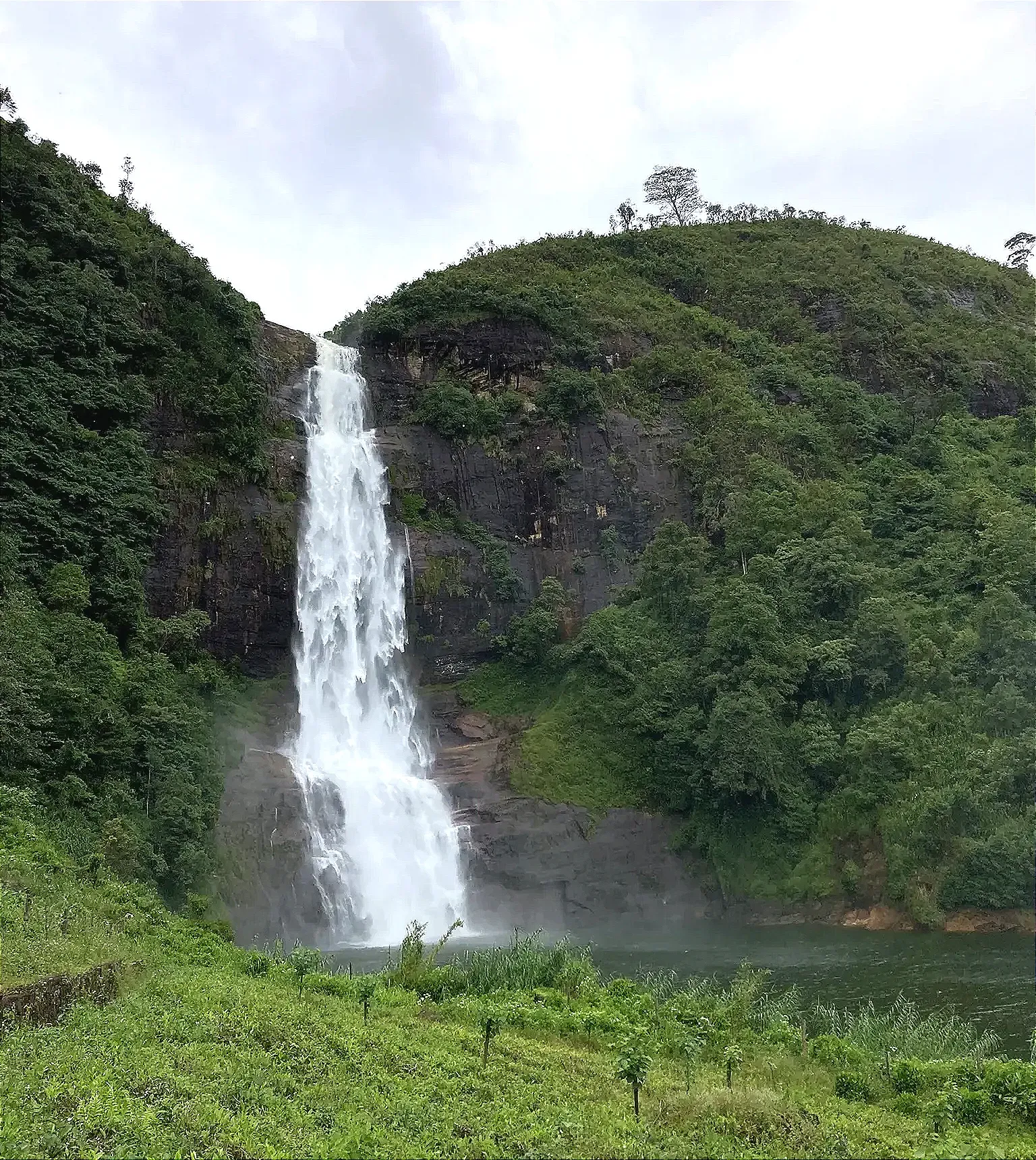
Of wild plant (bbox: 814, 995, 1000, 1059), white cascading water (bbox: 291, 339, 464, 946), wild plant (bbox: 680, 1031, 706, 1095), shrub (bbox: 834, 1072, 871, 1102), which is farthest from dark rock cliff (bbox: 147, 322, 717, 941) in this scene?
shrub (bbox: 834, 1072, 871, 1102)

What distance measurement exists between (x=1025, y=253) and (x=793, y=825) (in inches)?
2415

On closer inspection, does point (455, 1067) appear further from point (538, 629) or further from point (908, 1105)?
point (538, 629)

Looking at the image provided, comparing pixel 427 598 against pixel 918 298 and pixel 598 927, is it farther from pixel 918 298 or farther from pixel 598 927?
pixel 918 298

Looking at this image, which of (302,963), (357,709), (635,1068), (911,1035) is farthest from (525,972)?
(357,709)

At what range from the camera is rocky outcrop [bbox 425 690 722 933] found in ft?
84.8

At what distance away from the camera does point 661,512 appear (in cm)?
3703

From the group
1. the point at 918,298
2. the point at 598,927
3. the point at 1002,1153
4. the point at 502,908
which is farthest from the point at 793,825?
the point at 918,298

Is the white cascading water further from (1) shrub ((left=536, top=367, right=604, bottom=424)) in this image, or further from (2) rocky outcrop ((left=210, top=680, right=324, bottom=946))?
(1) shrub ((left=536, top=367, right=604, bottom=424))

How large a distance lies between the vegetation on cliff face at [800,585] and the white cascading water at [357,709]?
3648mm

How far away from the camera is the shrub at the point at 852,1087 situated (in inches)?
344

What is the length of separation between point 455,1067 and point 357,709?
22403 millimetres

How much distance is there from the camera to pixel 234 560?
29594mm

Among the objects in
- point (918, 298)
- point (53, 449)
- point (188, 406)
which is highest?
point (918, 298)

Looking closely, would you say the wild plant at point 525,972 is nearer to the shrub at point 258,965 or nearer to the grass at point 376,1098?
the shrub at point 258,965
